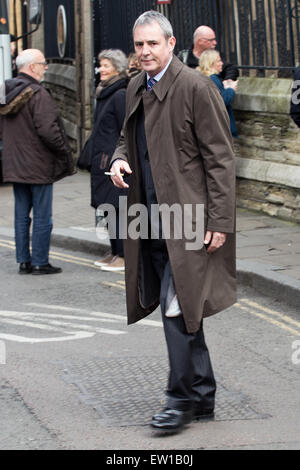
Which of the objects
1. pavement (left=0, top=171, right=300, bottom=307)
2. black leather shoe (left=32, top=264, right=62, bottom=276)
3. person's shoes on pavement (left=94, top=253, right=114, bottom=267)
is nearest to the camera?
pavement (left=0, top=171, right=300, bottom=307)

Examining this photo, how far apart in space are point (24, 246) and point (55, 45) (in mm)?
10931

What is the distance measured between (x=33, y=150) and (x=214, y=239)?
4.48m

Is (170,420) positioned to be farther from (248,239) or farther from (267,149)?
(267,149)

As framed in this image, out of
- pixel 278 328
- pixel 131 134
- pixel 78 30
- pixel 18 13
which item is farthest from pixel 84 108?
pixel 131 134

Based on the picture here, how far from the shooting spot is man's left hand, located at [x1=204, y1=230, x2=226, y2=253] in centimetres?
473

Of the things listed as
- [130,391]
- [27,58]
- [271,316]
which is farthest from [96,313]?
[27,58]

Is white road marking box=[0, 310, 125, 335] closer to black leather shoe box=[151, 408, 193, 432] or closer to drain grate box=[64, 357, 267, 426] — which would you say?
drain grate box=[64, 357, 267, 426]

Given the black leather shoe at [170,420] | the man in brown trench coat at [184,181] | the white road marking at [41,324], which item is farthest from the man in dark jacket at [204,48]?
the black leather shoe at [170,420]

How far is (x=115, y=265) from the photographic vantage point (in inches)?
364

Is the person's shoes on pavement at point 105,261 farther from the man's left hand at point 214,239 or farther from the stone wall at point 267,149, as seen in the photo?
the man's left hand at point 214,239

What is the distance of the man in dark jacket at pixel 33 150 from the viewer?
884 cm

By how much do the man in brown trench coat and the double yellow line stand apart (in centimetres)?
203

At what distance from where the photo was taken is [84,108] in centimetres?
1631

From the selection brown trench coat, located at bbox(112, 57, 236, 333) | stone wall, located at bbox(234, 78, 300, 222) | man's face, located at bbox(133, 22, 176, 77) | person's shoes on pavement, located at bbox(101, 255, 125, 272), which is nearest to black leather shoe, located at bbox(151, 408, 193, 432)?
brown trench coat, located at bbox(112, 57, 236, 333)
